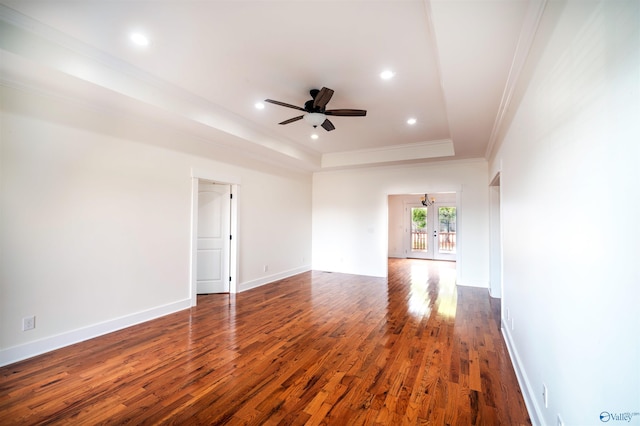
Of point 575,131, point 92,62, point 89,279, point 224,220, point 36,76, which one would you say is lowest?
point 89,279

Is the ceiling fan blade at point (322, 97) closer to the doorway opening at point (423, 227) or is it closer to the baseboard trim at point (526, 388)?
the baseboard trim at point (526, 388)

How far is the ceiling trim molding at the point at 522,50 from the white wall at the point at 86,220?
422cm

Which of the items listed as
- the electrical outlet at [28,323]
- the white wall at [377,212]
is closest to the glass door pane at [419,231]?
the white wall at [377,212]

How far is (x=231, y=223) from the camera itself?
5.36 metres

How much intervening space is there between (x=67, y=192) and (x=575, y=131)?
4.40 metres

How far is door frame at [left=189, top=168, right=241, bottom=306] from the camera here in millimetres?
4430

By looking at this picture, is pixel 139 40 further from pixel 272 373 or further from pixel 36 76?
pixel 272 373

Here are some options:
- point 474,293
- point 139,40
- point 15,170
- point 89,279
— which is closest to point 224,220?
point 89,279

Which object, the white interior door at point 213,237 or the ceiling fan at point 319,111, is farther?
the white interior door at point 213,237

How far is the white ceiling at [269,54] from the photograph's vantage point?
207 centimetres

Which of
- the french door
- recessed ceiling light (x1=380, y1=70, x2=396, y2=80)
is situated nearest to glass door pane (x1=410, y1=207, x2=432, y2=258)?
the french door

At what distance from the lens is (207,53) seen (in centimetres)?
268

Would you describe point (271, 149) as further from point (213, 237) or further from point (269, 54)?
point (269, 54)

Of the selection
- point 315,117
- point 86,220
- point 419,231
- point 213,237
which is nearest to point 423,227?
point 419,231
